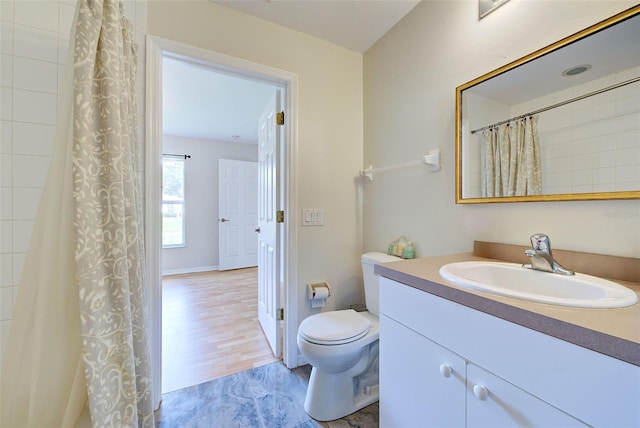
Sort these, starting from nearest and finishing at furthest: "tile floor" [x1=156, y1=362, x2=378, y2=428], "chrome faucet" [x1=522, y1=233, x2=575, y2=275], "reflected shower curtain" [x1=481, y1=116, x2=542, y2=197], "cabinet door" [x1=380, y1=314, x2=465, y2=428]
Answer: "cabinet door" [x1=380, y1=314, x2=465, y2=428], "chrome faucet" [x1=522, y1=233, x2=575, y2=275], "reflected shower curtain" [x1=481, y1=116, x2=542, y2=197], "tile floor" [x1=156, y1=362, x2=378, y2=428]

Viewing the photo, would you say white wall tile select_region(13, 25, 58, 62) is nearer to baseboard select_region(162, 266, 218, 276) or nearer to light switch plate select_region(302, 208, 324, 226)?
light switch plate select_region(302, 208, 324, 226)

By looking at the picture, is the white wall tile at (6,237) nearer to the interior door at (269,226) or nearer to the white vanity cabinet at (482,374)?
the interior door at (269,226)

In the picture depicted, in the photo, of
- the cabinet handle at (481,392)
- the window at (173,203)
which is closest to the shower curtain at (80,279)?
the cabinet handle at (481,392)

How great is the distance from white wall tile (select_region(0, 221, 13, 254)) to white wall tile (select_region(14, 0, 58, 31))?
2.83 ft

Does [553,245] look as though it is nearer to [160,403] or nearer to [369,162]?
[369,162]

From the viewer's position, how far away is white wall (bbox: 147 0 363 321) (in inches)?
59.1

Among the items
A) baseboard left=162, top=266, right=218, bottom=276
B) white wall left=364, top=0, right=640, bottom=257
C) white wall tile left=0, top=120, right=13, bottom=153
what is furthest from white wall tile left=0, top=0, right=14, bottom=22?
baseboard left=162, top=266, right=218, bottom=276

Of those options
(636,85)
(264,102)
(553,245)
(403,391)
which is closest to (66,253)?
(403,391)

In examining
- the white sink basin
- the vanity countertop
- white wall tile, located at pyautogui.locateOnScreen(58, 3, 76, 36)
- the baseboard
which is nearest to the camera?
the vanity countertop

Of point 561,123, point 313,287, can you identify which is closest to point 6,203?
point 313,287

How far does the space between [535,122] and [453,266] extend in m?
0.66

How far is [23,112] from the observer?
41.6 inches

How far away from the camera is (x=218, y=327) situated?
7.26 feet

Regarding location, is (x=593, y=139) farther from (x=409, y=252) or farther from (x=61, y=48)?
(x=61, y=48)
